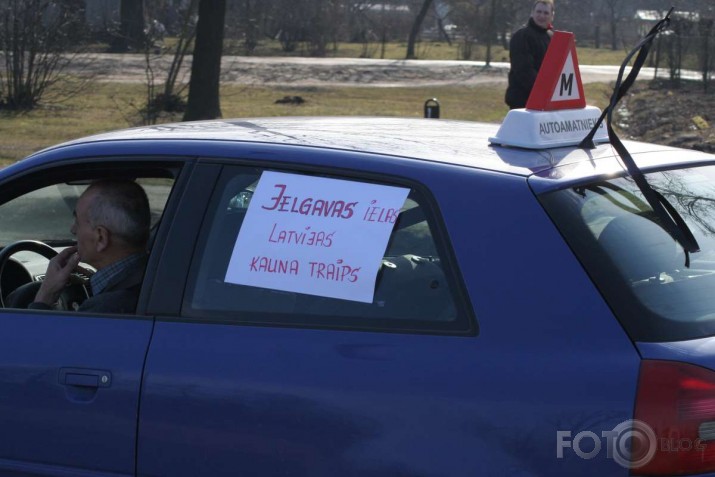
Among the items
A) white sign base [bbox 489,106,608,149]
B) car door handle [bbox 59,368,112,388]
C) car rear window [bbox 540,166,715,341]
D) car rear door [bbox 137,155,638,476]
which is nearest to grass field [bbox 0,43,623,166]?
car door handle [bbox 59,368,112,388]

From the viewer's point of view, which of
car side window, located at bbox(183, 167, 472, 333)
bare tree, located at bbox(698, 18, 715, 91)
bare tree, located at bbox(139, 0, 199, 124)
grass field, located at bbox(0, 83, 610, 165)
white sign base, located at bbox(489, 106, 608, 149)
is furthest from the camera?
bare tree, located at bbox(698, 18, 715, 91)

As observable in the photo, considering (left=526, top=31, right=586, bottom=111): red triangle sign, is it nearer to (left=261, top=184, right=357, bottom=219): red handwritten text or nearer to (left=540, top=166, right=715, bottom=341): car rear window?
(left=540, top=166, right=715, bottom=341): car rear window

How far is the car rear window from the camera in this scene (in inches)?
94.7

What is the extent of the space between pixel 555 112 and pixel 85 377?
1630 millimetres

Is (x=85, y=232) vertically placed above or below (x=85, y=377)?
above

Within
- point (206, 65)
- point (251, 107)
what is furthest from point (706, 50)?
point (206, 65)

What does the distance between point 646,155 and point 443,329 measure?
3.15ft

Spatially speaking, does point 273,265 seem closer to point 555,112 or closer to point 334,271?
point 334,271

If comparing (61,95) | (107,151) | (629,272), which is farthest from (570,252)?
(61,95)

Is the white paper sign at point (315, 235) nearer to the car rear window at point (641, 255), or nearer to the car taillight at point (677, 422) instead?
the car rear window at point (641, 255)

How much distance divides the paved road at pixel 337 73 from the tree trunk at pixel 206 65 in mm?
10578

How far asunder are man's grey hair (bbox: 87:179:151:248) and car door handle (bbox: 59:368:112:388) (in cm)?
71

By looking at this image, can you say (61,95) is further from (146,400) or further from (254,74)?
(146,400)

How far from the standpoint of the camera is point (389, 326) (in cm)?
259
